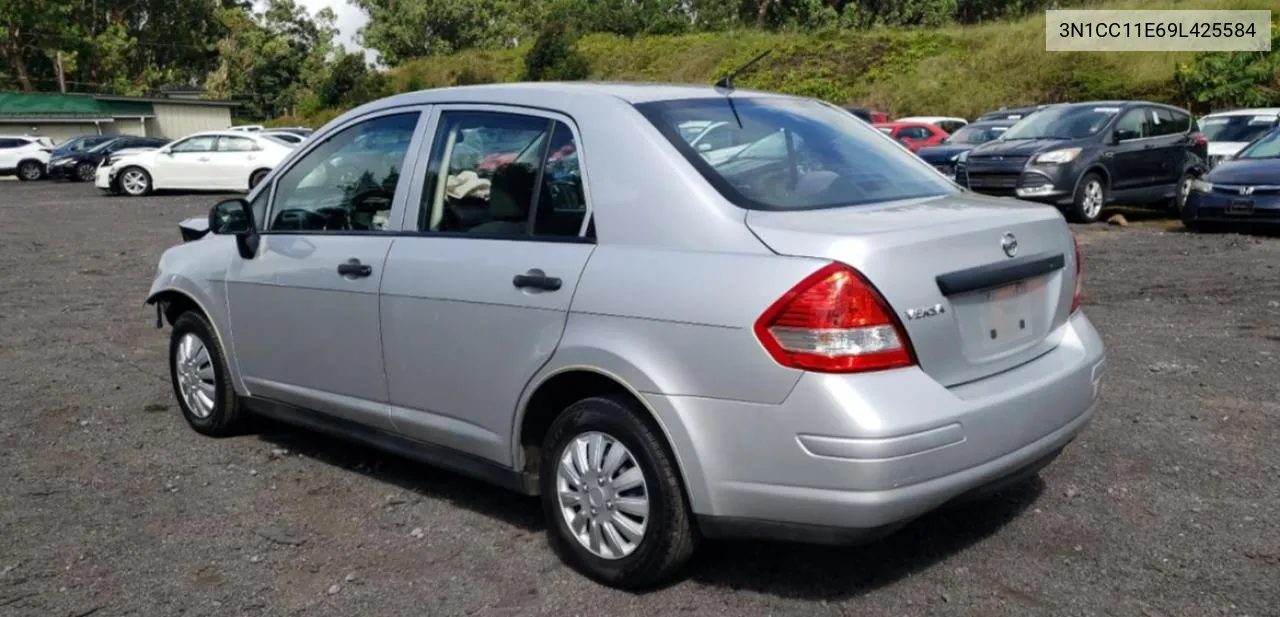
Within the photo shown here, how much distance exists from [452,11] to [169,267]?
70567mm

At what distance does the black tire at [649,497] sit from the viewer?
3826 millimetres

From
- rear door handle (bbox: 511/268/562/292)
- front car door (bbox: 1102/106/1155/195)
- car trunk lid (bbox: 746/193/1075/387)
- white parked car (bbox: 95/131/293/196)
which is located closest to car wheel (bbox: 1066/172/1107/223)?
front car door (bbox: 1102/106/1155/195)

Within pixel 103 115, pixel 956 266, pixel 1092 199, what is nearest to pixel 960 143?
pixel 1092 199

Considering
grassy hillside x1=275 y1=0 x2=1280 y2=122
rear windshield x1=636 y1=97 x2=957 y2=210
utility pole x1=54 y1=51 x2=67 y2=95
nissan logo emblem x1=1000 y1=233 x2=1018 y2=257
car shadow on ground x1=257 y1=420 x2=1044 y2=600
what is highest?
utility pole x1=54 y1=51 x2=67 y2=95

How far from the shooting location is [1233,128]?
65.9 feet

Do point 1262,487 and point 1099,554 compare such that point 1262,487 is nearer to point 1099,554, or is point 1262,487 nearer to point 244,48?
point 1099,554

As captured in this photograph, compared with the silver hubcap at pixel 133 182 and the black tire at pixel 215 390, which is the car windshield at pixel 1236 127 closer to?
the black tire at pixel 215 390

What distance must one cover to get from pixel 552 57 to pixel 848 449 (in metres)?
42.2

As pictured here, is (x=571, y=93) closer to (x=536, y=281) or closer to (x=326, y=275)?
(x=536, y=281)

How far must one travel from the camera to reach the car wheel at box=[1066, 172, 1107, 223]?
15459mm

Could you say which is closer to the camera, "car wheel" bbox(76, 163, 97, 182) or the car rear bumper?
the car rear bumper

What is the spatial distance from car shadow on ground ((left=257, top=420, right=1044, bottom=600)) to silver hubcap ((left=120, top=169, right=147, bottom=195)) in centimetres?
2506

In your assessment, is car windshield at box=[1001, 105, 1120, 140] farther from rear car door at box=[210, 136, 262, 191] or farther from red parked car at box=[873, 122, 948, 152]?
rear car door at box=[210, 136, 262, 191]

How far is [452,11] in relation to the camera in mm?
73875
